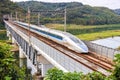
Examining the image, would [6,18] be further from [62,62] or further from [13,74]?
[13,74]

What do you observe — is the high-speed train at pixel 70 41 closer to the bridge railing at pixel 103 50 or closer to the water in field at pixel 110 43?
the bridge railing at pixel 103 50

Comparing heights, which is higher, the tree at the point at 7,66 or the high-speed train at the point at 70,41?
the tree at the point at 7,66

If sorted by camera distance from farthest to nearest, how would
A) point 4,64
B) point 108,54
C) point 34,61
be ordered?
point 34,61
point 108,54
point 4,64

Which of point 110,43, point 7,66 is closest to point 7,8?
point 110,43

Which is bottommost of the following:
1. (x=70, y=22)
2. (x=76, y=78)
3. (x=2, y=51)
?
(x=70, y=22)

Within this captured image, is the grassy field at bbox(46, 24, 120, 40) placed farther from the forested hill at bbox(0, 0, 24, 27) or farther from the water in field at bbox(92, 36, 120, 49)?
the forested hill at bbox(0, 0, 24, 27)

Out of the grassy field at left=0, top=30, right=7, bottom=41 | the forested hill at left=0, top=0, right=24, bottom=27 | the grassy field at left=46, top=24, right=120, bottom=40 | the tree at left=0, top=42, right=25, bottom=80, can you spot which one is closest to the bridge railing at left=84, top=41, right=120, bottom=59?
the tree at left=0, top=42, right=25, bottom=80

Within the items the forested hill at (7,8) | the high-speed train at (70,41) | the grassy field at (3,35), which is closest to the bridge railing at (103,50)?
the high-speed train at (70,41)

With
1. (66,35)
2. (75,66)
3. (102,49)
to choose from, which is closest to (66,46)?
(66,35)

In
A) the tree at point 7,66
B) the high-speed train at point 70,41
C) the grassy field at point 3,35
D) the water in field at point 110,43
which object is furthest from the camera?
the grassy field at point 3,35

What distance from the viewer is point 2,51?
12.3 m

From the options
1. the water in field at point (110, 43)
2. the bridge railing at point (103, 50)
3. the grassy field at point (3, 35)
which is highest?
the bridge railing at point (103, 50)

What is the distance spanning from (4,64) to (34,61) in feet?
131

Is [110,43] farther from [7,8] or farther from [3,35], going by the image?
[7,8]
